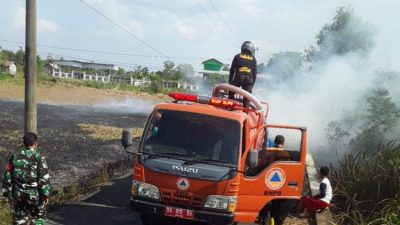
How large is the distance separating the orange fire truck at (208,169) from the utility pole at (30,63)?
69.9 inches

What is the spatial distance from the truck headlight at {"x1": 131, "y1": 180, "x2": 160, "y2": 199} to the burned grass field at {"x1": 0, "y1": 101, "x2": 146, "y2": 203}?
Result: 263 cm

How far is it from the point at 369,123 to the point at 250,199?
746cm

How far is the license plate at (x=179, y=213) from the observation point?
6.93 metres

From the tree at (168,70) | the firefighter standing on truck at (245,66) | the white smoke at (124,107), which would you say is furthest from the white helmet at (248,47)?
the tree at (168,70)

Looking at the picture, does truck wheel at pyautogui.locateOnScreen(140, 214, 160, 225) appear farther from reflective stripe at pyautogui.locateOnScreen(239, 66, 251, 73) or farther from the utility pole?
reflective stripe at pyautogui.locateOnScreen(239, 66, 251, 73)

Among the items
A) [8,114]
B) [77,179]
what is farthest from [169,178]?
[8,114]

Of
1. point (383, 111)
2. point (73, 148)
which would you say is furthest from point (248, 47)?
point (73, 148)

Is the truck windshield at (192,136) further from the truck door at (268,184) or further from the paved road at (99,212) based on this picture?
the paved road at (99,212)

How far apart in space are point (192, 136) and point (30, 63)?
290 centimetres

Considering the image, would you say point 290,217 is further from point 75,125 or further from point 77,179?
point 75,125

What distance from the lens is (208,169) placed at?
22.8 feet

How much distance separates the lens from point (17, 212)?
21.6ft

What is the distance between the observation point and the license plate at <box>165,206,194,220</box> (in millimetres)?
6926

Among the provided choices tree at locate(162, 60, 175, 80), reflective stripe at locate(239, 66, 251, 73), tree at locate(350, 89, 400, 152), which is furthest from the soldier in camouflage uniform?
tree at locate(162, 60, 175, 80)
